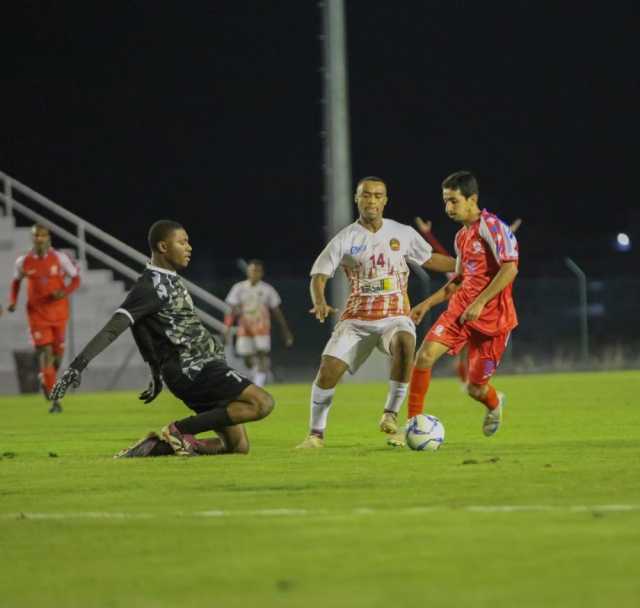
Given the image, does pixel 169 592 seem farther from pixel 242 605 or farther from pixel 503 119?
pixel 503 119

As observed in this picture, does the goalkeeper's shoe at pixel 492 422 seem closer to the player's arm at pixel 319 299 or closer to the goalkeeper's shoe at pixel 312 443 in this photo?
the goalkeeper's shoe at pixel 312 443

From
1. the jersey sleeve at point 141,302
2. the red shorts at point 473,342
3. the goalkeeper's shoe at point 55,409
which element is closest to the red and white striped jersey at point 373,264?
the red shorts at point 473,342

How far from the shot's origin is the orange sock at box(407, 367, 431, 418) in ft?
40.7

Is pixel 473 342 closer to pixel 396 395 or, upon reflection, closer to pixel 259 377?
pixel 396 395

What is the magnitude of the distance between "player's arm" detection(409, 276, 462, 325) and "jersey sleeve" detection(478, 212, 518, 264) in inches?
18.3

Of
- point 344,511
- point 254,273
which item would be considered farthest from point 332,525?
point 254,273

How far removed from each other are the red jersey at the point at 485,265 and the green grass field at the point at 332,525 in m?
0.88

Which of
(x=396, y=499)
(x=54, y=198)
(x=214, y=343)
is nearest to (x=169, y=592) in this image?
(x=396, y=499)

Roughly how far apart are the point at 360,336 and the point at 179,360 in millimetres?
1856

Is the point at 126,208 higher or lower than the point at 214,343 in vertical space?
higher

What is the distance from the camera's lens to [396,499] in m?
8.29

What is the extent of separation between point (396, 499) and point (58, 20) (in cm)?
4327

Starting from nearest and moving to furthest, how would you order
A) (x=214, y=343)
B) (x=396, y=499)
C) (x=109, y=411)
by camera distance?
(x=396, y=499)
(x=214, y=343)
(x=109, y=411)

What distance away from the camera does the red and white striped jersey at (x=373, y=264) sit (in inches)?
503
